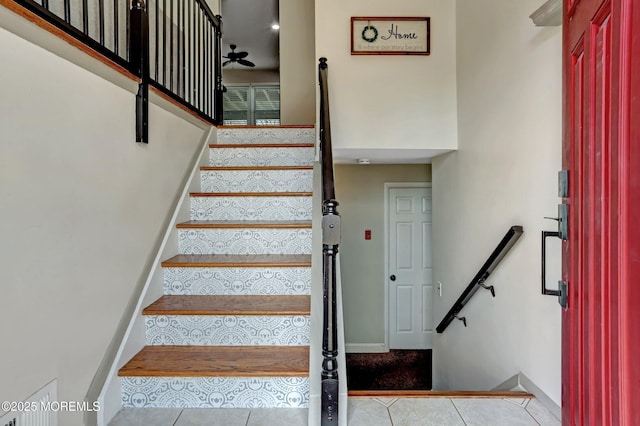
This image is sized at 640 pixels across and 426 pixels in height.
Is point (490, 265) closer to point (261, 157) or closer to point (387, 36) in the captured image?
point (261, 157)

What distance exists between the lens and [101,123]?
149cm

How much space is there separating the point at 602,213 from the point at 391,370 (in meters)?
4.14

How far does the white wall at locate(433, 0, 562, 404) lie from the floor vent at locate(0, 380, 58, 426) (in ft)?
6.38

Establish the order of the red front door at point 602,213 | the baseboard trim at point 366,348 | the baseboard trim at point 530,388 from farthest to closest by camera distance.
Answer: the baseboard trim at point 366,348
the baseboard trim at point 530,388
the red front door at point 602,213

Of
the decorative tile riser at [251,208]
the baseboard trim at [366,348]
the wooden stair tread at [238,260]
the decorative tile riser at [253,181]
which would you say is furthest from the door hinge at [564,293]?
the baseboard trim at [366,348]

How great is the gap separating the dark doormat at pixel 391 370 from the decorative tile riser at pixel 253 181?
271 cm

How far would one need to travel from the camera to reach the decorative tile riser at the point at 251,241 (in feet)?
7.28

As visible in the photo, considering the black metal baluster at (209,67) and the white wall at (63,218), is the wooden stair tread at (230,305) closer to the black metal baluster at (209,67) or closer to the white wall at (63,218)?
the white wall at (63,218)

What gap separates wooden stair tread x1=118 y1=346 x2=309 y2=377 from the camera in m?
1.52

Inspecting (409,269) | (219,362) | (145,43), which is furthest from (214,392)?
(409,269)

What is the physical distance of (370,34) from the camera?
9.91 feet

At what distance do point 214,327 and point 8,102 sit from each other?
3.89ft

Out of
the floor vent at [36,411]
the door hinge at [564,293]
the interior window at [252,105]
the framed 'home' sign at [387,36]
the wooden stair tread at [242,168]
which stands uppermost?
the interior window at [252,105]

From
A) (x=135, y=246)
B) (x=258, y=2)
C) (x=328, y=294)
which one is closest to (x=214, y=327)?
(x=135, y=246)
